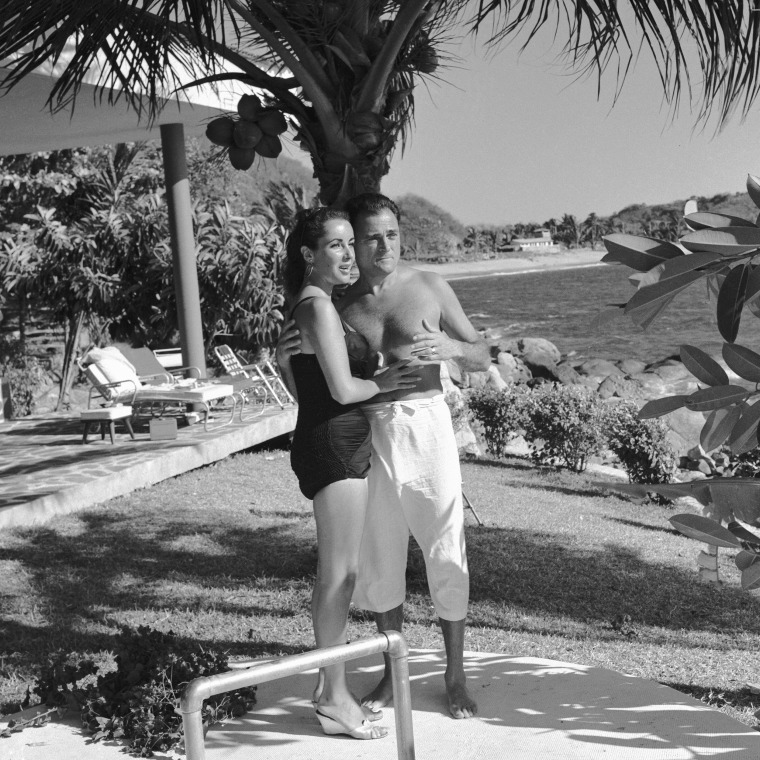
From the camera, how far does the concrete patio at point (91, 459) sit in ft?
24.2

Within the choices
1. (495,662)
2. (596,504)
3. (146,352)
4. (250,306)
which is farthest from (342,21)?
(250,306)

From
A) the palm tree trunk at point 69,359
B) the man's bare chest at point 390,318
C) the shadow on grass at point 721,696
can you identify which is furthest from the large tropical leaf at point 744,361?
the palm tree trunk at point 69,359

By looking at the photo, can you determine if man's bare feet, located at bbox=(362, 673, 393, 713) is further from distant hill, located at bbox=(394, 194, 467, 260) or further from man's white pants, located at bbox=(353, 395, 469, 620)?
distant hill, located at bbox=(394, 194, 467, 260)

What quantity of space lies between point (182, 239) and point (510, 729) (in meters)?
8.51

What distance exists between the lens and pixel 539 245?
12056cm

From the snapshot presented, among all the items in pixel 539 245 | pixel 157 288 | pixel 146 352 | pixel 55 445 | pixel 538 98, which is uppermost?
pixel 538 98

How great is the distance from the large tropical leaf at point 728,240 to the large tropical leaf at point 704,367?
21 cm

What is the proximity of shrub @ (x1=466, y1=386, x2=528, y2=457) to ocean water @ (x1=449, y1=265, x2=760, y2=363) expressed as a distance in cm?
2232

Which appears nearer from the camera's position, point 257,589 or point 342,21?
point 342,21

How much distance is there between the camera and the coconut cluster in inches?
167

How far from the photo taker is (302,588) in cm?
554

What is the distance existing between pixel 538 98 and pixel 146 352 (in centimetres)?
13407

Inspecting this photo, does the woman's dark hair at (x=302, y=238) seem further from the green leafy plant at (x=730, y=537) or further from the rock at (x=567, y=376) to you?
the rock at (x=567, y=376)

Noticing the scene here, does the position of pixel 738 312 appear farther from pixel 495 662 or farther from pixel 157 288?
pixel 157 288
